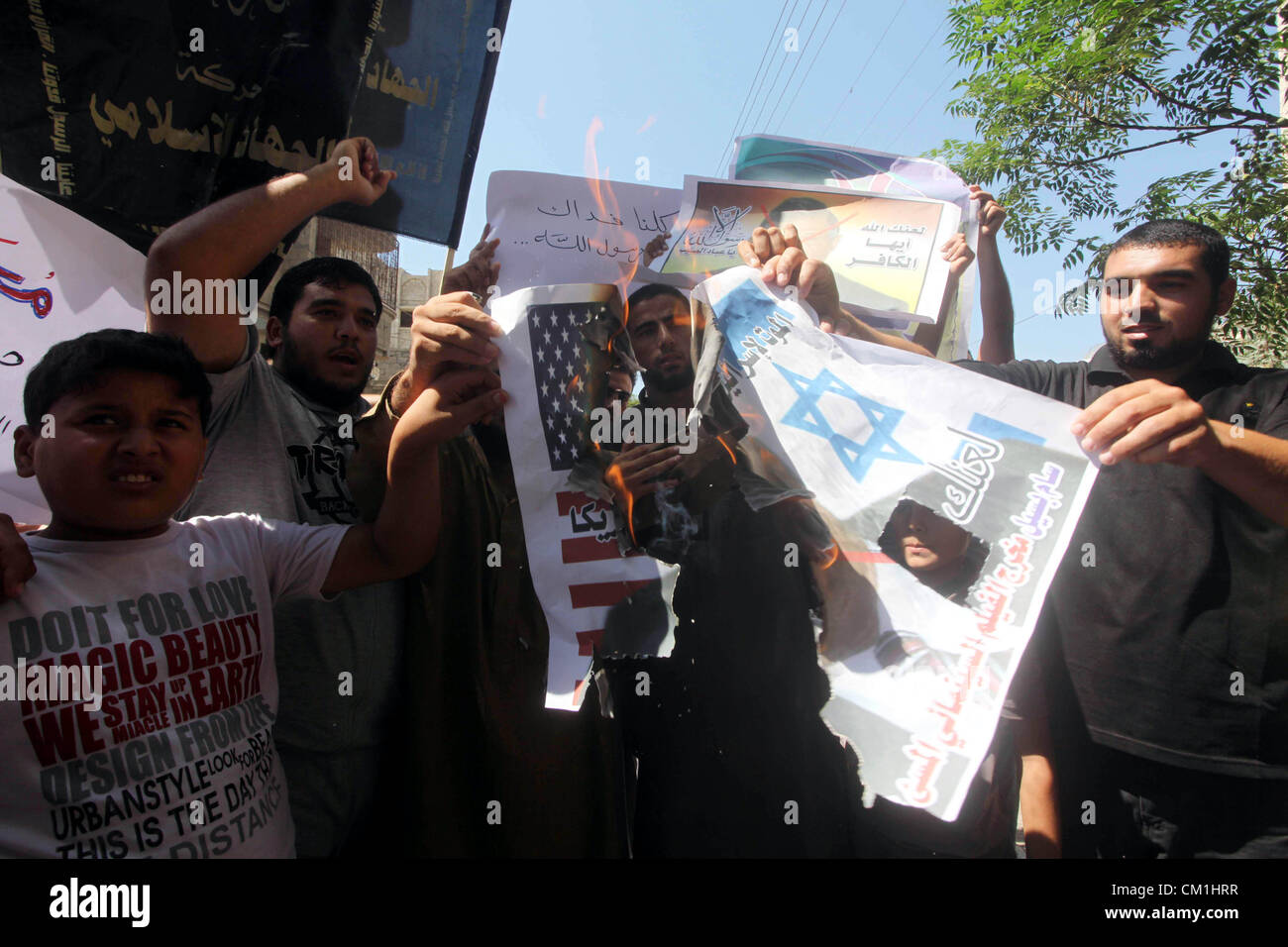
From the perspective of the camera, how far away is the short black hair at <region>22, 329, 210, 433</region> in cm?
127

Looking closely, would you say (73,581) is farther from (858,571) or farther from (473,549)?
(858,571)

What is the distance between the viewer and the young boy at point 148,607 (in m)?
1.13

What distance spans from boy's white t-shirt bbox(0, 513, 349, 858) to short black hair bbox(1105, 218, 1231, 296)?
2.23m

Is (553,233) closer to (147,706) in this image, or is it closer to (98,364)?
(98,364)

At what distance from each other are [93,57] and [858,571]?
212 centimetres

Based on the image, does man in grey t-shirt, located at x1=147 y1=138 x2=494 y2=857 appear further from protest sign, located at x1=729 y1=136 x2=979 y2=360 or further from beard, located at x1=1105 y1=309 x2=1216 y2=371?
beard, located at x1=1105 y1=309 x2=1216 y2=371

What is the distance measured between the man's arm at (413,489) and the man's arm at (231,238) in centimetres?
46

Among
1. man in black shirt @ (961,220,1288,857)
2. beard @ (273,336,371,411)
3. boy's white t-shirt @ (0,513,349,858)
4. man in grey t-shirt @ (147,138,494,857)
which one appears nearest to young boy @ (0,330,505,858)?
boy's white t-shirt @ (0,513,349,858)

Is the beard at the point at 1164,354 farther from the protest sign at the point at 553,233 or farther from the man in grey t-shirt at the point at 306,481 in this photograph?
the man in grey t-shirt at the point at 306,481

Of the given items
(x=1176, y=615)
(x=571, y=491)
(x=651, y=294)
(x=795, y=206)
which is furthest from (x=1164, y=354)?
(x=571, y=491)

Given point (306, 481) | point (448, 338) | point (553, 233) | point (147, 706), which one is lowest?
point (147, 706)

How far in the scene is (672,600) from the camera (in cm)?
160

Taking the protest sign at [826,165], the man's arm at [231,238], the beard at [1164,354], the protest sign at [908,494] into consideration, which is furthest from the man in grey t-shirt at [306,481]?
the beard at [1164,354]

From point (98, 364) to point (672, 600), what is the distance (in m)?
1.23
